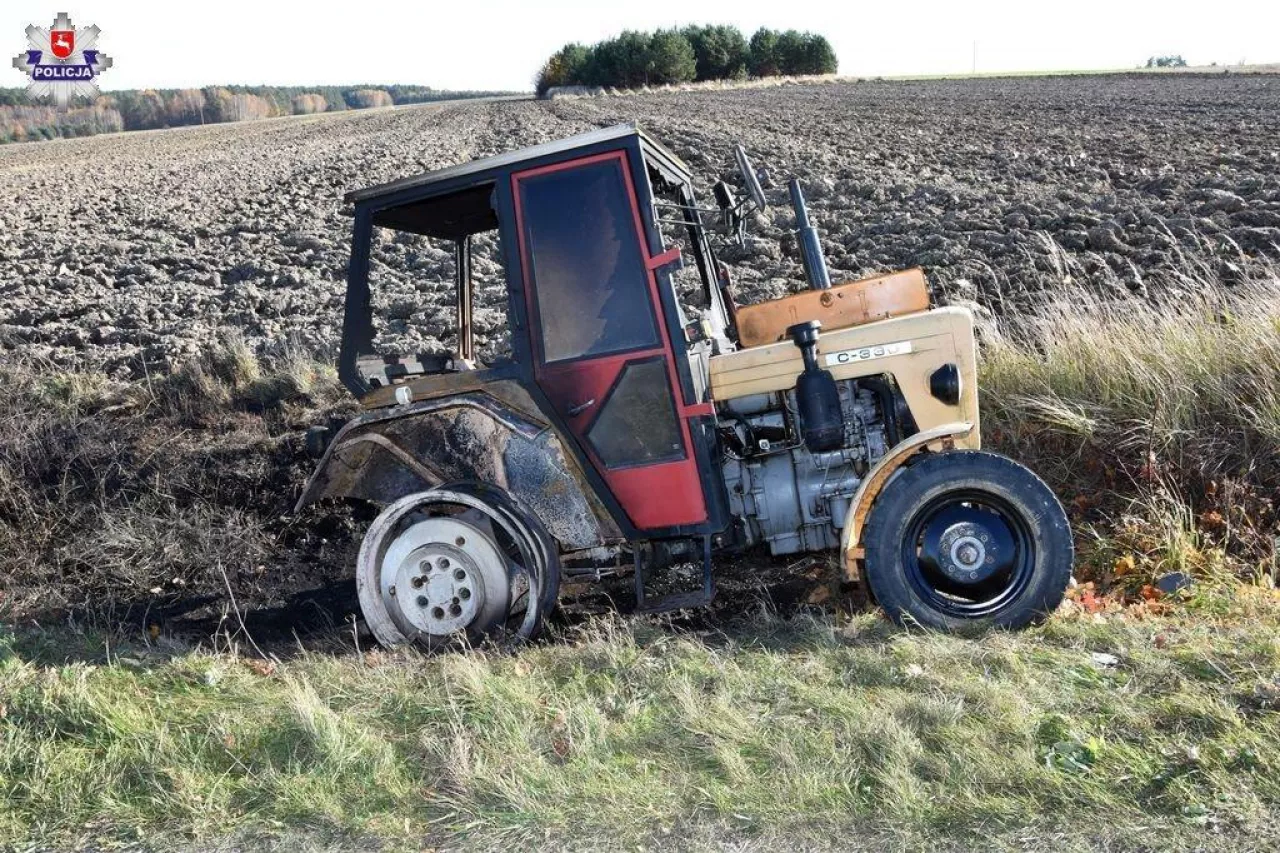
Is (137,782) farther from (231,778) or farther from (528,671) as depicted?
(528,671)

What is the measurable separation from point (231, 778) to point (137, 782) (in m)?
0.34

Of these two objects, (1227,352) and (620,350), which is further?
(1227,352)

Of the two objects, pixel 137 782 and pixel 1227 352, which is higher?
pixel 1227 352

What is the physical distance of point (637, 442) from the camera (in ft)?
15.8

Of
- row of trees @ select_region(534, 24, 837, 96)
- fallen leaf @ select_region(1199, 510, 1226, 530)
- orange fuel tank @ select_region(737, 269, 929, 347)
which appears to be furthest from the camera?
row of trees @ select_region(534, 24, 837, 96)

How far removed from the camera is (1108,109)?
80.4ft

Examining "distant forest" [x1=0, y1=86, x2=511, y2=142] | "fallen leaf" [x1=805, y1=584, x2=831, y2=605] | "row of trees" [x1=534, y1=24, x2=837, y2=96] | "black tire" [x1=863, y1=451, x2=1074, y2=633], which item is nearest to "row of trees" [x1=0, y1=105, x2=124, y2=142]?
"distant forest" [x1=0, y1=86, x2=511, y2=142]

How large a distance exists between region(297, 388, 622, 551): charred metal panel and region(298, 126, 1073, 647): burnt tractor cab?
0.01 meters

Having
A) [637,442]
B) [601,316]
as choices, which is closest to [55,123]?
[601,316]

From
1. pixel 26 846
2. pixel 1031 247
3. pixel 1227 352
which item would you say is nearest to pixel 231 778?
pixel 26 846

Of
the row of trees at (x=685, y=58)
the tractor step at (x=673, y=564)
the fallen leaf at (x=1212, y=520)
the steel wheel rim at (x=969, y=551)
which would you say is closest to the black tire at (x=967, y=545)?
the steel wheel rim at (x=969, y=551)

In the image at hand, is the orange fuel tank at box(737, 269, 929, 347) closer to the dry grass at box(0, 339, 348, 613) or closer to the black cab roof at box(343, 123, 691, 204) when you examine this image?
the black cab roof at box(343, 123, 691, 204)

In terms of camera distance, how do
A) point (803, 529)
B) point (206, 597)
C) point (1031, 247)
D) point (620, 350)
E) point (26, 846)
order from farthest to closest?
point (1031, 247) → point (206, 597) → point (803, 529) → point (620, 350) → point (26, 846)

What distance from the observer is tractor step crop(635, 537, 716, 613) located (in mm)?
4777
